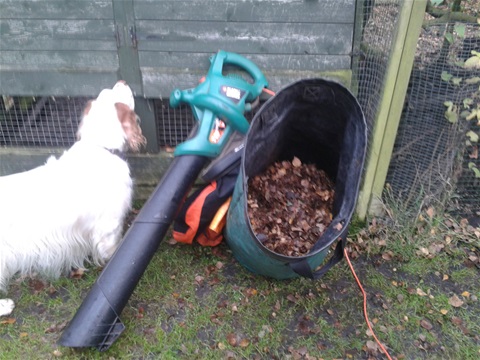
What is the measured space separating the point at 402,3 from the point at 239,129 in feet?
4.19

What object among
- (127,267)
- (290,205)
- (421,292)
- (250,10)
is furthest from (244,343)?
(250,10)

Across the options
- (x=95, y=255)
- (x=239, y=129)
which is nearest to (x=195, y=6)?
(x=239, y=129)

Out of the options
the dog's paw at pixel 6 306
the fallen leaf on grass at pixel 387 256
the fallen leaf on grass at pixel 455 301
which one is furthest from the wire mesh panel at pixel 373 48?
the dog's paw at pixel 6 306

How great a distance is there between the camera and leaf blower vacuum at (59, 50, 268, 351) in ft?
8.61

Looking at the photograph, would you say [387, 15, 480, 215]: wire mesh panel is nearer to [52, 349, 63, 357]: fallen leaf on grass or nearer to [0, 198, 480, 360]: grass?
[0, 198, 480, 360]: grass

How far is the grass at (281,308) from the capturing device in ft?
9.23

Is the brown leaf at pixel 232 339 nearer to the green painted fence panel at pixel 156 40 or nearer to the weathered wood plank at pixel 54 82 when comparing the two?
the green painted fence panel at pixel 156 40

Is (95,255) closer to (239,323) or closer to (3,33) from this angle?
(239,323)

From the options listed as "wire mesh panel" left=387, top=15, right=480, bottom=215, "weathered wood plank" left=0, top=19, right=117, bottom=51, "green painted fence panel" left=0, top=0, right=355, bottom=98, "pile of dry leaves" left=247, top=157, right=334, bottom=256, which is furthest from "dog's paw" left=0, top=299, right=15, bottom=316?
"wire mesh panel" left=387, top=15, right=480, bottom=215

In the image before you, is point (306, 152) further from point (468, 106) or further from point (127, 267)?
point (127, 267)

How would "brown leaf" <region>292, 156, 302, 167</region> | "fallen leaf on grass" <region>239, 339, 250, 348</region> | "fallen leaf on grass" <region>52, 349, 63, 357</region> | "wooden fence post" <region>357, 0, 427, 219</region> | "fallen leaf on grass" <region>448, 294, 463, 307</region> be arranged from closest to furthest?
"fallen leaf on grass" <region>52, 349, 63, 357</region>
"fallen leaf on grass" <region>239, 339, 250, 348</region>
"wooden fence post" <region>357, 0, 427, 219</region>
"fallen leaf on grass" <region>448, 294, 463, 307</region>
"brown leaf" <region>292, 156, 302, 167</region>

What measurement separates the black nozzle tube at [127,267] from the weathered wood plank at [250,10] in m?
0.99

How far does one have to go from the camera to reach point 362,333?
2.93 meters

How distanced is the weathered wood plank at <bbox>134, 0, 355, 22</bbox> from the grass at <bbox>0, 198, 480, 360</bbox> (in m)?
1.54
